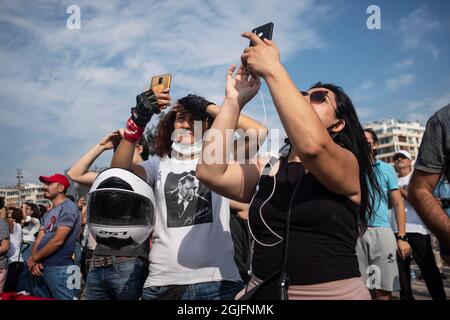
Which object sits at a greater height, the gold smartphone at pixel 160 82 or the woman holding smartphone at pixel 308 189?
the gold smartphone at pixel 160 82

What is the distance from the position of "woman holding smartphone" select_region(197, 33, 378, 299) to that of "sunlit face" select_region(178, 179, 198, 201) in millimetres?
533

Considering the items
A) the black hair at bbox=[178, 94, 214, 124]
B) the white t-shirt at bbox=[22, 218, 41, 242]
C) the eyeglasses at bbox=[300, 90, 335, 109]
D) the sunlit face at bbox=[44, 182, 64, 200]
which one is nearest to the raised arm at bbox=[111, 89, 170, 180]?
the black hair at bbox=[178, 94, 214, 124]

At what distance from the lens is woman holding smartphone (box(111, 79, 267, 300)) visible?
226 centimetres

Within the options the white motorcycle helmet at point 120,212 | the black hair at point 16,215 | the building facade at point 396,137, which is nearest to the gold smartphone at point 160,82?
the white motorcycle helmet at point 120,212

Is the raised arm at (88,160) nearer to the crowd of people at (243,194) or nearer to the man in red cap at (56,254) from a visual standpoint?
the crowd of people at (243,194)

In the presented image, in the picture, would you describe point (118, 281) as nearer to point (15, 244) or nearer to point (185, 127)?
point (185, 127)

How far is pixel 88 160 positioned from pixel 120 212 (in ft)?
4.24

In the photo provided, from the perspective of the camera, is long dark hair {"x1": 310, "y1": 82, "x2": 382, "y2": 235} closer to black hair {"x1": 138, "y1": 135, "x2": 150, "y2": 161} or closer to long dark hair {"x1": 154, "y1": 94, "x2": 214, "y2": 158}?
long dark hair {"x1": 154, "y1": 94, "x2": 214, "y2": 158}

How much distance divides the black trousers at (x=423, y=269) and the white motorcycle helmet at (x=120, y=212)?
3.63 meters

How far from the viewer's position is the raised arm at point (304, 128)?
1460 mm

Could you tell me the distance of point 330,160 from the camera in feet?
5.02

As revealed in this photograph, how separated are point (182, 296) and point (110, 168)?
927 millimetres

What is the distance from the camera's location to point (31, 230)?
8984 mm
